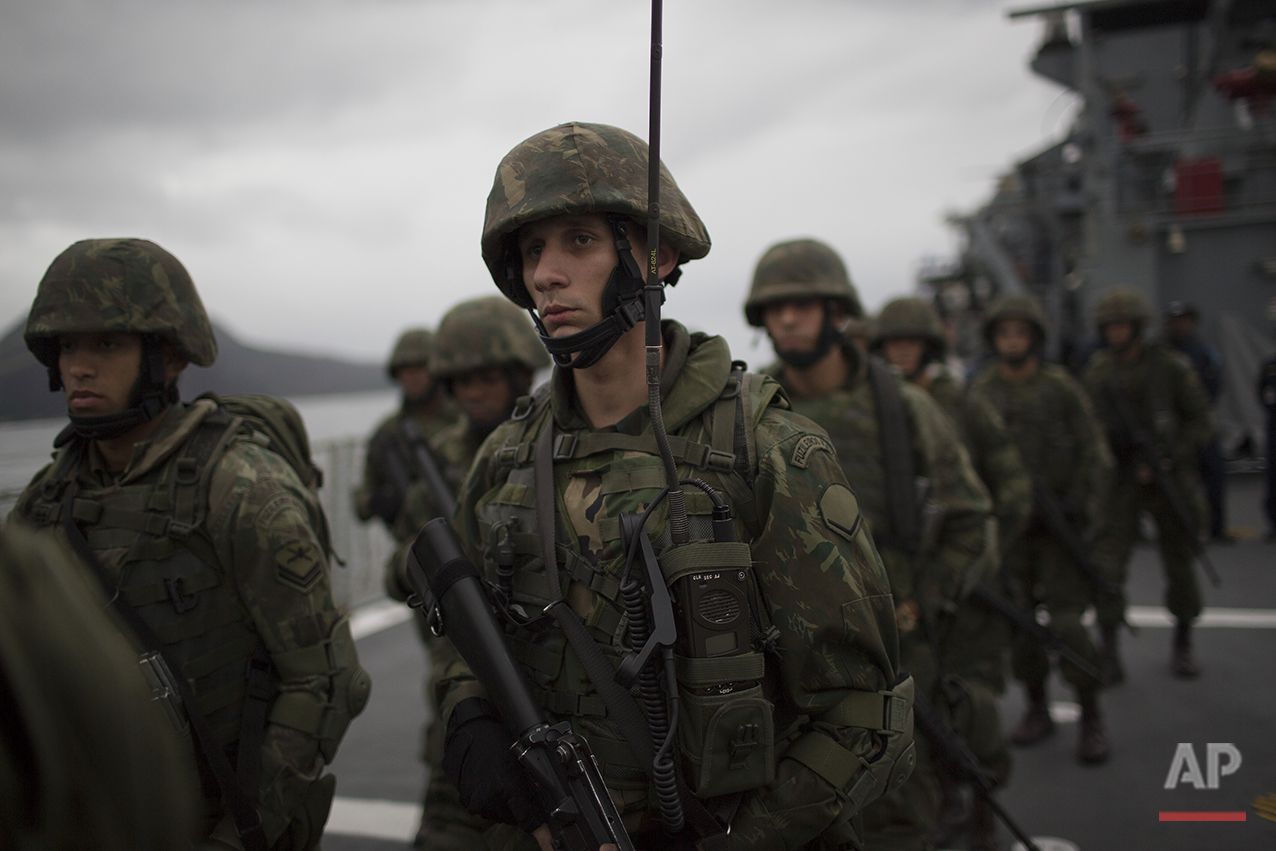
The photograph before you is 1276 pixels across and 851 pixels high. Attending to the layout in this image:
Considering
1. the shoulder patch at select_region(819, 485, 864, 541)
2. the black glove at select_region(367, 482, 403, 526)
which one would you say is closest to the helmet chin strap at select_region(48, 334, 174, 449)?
the shoulder patch at select_region(819, 485, 864, 541)

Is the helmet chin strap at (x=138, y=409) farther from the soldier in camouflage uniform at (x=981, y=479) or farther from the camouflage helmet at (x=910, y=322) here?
the camouflage helmet at (x=910, y=322)

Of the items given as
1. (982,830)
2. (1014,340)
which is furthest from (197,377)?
(1014,340)

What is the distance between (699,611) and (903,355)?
401 centimetres

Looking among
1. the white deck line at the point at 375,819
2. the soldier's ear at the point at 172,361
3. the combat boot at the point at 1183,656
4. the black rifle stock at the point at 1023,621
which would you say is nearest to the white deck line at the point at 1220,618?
the combat boot at the point at 1183,656

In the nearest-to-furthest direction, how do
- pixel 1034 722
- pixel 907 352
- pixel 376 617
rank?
pixel 1034 722
pixel 907 352
pixel 376 617

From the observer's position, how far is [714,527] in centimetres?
145

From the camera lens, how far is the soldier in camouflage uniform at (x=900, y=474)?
2924 millimetres

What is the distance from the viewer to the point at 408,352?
5.71m

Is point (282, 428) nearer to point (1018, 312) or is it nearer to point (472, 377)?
point (472, 377)

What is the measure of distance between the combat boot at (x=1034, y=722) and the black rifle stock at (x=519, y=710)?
3.79 metres

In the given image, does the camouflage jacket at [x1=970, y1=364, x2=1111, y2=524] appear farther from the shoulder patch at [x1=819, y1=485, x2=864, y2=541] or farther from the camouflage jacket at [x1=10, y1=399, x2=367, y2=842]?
the camouflage jacket at [x1=10, y1=399, x2=367, y2=842]

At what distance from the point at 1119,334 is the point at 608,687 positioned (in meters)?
5.95

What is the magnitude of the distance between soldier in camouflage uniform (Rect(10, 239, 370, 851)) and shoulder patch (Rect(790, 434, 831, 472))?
1.34 meters

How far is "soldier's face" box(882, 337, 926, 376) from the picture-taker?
16.2 ft
